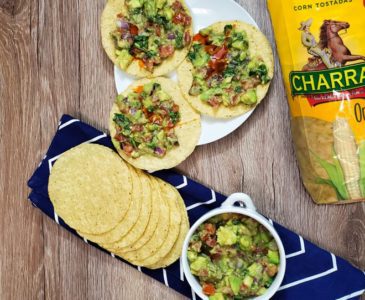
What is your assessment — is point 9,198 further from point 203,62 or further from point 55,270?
point 203,62

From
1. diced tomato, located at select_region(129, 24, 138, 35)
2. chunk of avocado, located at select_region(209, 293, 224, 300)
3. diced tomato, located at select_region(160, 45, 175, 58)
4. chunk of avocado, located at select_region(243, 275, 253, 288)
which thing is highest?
diced tomato, located at select_region(129, 24, 138, 35)

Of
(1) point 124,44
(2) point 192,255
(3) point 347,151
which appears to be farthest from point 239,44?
(2) point 192,255

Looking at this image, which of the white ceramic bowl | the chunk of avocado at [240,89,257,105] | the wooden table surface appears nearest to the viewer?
the white ceramic bowl

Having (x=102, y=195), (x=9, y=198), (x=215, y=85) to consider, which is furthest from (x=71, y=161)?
(x=215, y=85)

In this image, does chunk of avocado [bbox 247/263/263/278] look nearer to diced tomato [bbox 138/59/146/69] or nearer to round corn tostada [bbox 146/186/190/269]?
round corn tostada [bbox 146/186/190/269]

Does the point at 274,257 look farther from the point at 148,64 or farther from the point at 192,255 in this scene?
the point at 148,64

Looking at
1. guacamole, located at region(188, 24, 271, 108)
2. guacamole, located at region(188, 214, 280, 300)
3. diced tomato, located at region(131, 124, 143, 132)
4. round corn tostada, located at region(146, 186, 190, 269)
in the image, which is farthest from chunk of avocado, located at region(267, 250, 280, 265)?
diced tomato, located at region(131, 124, 143, 132)

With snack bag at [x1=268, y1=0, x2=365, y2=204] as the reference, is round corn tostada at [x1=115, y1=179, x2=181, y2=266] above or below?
below
